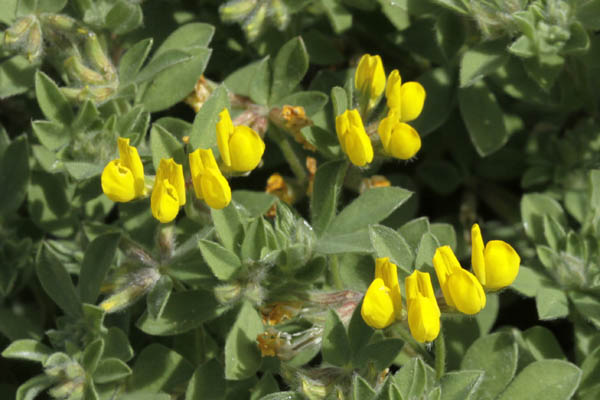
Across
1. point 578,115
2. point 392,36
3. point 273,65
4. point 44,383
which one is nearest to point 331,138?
point 273,65

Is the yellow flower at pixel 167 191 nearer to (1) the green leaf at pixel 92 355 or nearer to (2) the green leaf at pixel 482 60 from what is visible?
(1) the green leaf at pixel 92 355

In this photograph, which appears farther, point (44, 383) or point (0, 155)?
point (0, 155)

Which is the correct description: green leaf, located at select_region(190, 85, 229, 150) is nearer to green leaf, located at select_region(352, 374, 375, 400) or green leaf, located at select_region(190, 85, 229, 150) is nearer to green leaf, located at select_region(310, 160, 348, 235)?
green leaf, located at select_region(310, 160, 348, 235)

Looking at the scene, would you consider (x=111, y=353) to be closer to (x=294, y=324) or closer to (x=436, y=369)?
(x=294, y=324)

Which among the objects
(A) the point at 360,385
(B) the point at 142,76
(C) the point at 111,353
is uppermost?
(B) the point at 142,76

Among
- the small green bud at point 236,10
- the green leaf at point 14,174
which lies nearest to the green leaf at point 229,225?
the small green bud at point 236,10

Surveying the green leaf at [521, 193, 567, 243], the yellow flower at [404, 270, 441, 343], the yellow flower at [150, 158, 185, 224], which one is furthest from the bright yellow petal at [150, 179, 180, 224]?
the green leaf at [521, 193, 567, 243]

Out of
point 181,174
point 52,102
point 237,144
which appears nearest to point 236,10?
point 52,102
